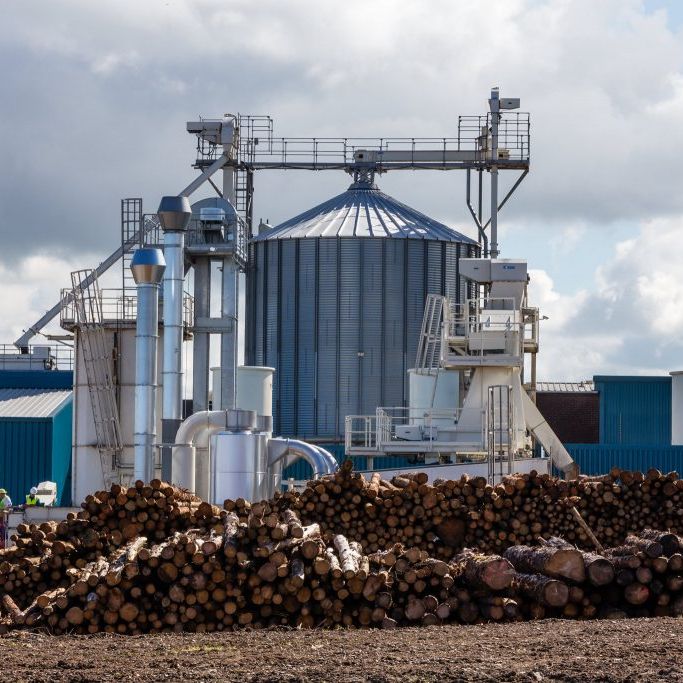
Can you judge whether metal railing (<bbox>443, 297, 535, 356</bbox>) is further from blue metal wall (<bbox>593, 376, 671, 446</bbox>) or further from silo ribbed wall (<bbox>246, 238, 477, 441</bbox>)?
blue metal wall (<bbox>593, 376, 671, 446</bbox>)

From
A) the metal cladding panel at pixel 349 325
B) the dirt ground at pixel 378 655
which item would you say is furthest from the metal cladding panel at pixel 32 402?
the dirt ground at pixel 378 655

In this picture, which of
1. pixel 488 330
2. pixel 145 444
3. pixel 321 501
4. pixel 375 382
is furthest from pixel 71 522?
pixel 375 382

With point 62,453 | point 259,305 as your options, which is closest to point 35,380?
point 62,453

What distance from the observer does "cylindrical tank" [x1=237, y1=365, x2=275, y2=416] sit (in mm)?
39312

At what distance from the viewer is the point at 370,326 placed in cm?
4434

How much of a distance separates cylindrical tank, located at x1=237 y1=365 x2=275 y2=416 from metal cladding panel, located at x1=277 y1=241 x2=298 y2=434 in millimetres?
4643

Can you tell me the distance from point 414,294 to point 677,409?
34.7 ft

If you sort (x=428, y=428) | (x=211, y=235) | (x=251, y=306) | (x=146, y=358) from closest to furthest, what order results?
(x=146, y=358) → (x=428, y=428) → (x=211, y=235) → (x=251, y=306)

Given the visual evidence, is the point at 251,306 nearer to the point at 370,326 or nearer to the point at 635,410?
the point at 370,326

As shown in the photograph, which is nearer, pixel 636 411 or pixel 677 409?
pixel 677 409

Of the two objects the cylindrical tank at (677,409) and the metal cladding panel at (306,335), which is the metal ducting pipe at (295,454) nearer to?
the metal cladding panel at (306,335)

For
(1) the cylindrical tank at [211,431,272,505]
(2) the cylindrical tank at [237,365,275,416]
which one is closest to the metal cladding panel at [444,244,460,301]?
(2) the cylindrical tank at [237,365,275,416]

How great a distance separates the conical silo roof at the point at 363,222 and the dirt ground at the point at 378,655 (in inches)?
1206

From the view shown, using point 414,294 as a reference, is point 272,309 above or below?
below
